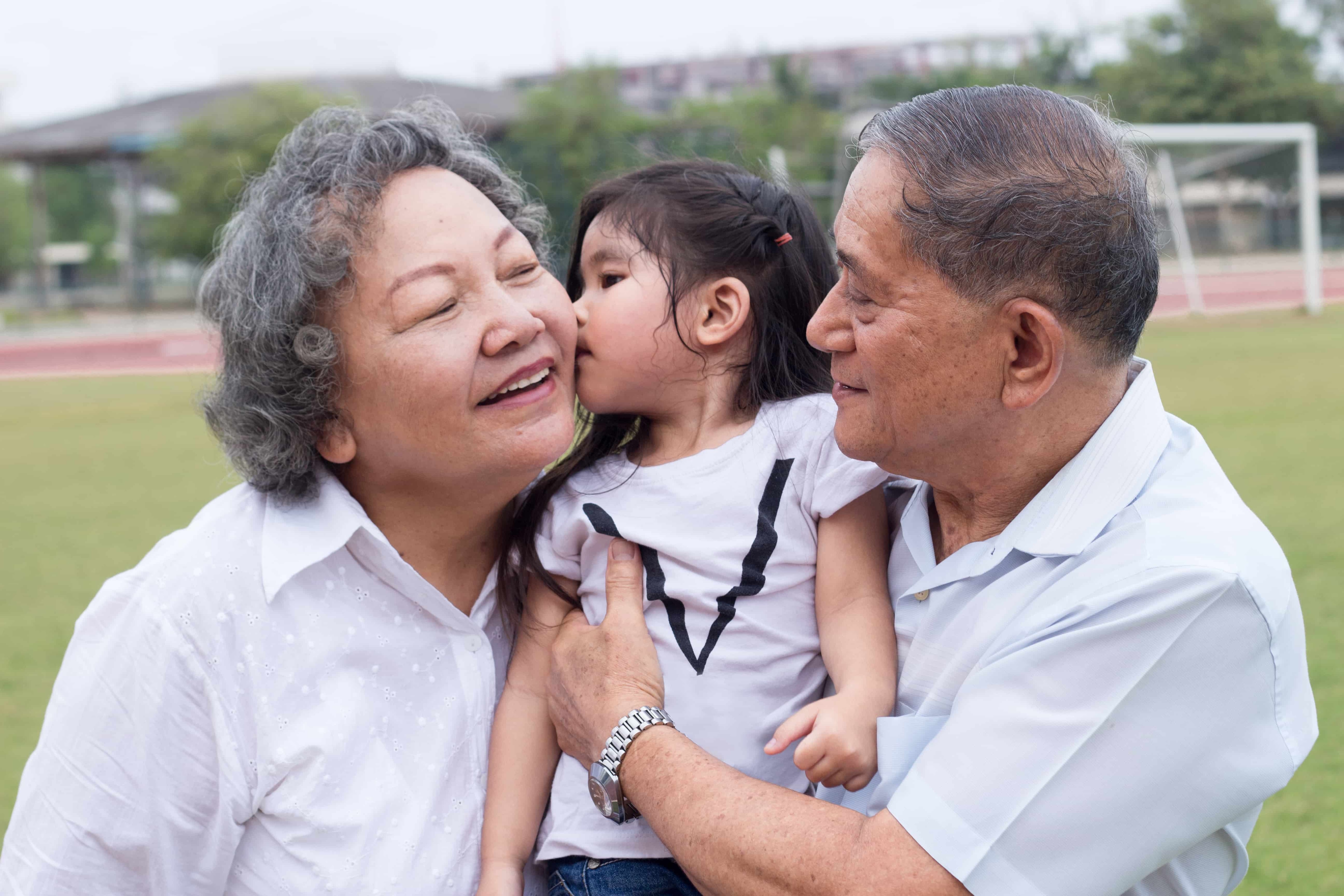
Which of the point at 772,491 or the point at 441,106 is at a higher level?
the point at 441,106

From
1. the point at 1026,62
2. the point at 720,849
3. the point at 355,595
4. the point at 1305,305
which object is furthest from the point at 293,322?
the point at 1026,62

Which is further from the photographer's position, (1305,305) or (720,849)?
(1305,305)

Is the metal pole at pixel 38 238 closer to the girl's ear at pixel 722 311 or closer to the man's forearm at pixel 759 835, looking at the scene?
the girl's ear at pixel 722 311

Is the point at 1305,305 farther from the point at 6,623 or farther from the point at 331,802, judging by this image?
the point at 331,802

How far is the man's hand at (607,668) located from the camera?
1860 mm

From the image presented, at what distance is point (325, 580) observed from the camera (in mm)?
1963

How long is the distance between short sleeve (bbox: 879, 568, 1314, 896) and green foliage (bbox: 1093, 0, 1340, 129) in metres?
36.5

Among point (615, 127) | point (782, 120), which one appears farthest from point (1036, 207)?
point (782, 120)

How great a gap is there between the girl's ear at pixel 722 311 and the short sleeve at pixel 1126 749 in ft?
3.03

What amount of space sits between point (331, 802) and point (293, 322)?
0.76 metres

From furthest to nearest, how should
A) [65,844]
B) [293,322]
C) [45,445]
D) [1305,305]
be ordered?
[1305,305], [45,445], [293,322], [65,844]

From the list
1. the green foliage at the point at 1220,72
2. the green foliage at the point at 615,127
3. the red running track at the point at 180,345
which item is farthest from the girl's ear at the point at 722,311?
the green foliage at the point at 1220,72

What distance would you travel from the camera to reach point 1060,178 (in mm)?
1539

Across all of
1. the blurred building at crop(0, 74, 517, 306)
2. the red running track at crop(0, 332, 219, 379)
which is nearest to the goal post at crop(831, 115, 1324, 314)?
the red running track at crop(0, 332, 219, 379)
